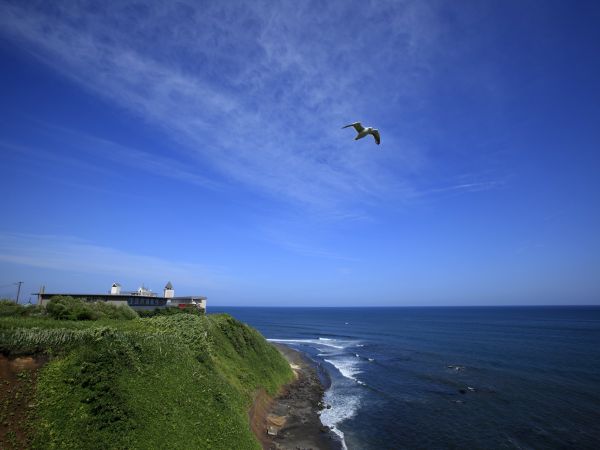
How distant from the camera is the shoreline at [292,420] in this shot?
106ft

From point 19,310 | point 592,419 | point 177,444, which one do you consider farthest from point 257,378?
point 592,419

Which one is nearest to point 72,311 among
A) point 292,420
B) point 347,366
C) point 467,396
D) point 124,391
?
point 124,391

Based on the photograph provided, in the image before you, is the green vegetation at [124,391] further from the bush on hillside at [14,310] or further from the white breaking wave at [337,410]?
the white breaking wave at [337,410]

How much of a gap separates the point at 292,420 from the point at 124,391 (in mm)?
21600

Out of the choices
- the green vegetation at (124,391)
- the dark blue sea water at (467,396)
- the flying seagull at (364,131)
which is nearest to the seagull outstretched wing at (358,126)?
the flying seagull at (364,131)

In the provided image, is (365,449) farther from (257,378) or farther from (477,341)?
(477,341)

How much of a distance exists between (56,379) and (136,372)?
4.79 m

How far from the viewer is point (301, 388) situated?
167ft

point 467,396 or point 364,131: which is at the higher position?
point 364,131

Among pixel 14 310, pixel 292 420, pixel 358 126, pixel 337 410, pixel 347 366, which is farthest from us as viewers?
pixel 347 366

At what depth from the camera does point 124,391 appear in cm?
2209

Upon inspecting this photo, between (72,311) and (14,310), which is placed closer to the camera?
(14,310)

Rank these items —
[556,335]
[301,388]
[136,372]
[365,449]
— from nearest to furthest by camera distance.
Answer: [136,372] → [365,449] → [301,388] → [556,335]

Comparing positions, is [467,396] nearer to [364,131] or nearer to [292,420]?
[292,420]
